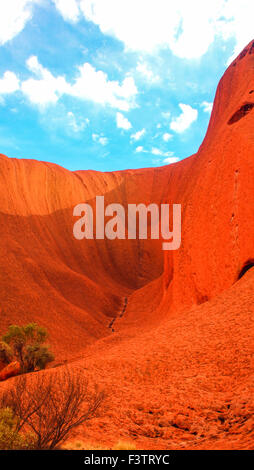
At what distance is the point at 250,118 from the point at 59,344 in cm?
1793

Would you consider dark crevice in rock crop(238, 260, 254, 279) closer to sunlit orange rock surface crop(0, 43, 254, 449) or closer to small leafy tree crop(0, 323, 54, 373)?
sunlit orange rock surface crop(0, 43, 254, 449)

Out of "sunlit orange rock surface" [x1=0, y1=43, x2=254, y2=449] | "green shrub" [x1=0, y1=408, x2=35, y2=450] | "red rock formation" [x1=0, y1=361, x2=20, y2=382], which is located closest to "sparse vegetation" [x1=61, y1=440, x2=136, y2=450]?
"sunlit orange rock surface" [x1=0, y1=43, x2=254, y2=449]

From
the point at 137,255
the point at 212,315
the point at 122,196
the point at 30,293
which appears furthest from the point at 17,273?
the point at 122,196

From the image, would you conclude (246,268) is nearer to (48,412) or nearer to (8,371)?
(8,371)

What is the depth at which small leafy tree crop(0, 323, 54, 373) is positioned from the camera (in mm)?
15512

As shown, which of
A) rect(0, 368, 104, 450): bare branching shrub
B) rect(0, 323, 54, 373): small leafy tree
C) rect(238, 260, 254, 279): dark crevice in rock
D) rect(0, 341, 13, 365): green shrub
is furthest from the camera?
rect(0, 323, 54, 373): small leafy tree

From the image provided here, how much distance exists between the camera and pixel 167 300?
73.4ft

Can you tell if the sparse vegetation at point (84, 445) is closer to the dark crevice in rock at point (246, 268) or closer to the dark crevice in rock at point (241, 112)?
the dark crevice in rock at point (246, 268)

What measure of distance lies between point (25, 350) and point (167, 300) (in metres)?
10.0

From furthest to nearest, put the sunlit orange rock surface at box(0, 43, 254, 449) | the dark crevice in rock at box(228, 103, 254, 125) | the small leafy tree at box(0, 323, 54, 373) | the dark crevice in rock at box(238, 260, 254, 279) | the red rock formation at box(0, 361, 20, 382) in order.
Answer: the dark crevice in rock at box(228, 103, 254, 125), the small leafy tree at box(0, 323, 54, 373), the dark crevice in rock at box(238, 260, 254, 279), the red rock formation at box(0, 361, 20, 382), the sunlit orange rock surface at box(0, 43, 254, 449)

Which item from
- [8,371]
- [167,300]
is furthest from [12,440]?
[167,300]

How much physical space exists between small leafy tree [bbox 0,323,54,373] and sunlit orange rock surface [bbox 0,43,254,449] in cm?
179

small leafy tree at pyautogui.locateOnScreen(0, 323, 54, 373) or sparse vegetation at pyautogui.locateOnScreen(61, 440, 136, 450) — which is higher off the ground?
small leafy tree at pyautogui.locateOnScreen(0, 323, 54, 373)

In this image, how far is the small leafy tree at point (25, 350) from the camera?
15512 mm
